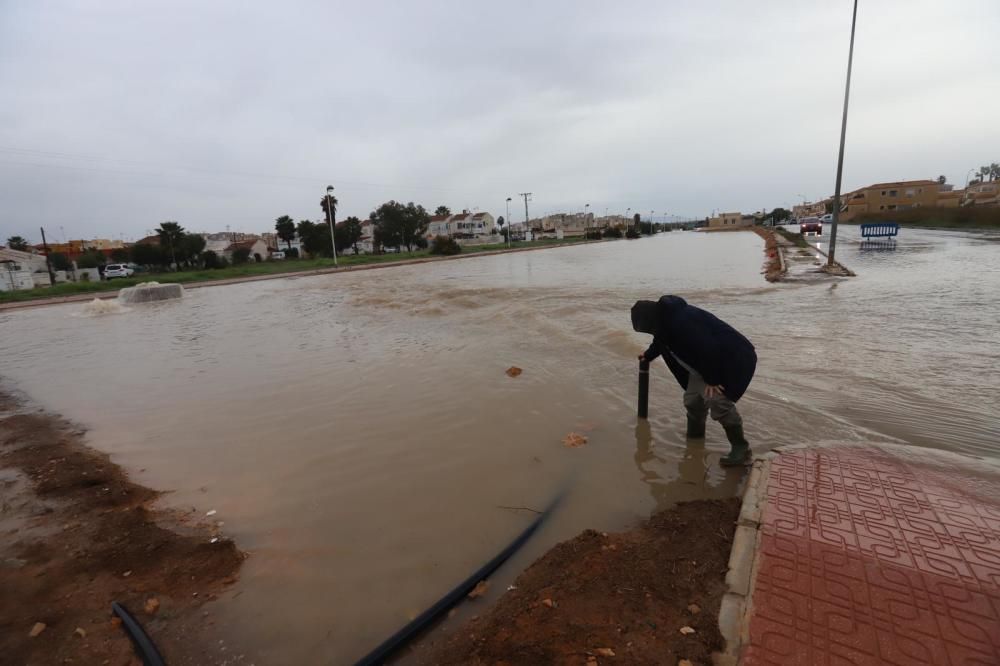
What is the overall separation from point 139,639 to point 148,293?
91.0ft

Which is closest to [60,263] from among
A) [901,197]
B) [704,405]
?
[704,405]

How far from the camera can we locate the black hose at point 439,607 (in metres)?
2.47

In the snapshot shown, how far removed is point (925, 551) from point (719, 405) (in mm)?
1606

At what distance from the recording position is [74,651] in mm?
2605

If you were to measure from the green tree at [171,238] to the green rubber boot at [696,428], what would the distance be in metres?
65.0

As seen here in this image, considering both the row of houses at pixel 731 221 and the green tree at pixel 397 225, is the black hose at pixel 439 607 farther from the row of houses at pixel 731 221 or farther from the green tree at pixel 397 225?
the row of houses at pixel 731 221

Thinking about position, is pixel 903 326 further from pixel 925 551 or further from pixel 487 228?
pixel 487 228

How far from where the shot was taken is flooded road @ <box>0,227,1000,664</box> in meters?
3.35

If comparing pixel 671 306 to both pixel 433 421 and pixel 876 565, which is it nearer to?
pixel 876 565

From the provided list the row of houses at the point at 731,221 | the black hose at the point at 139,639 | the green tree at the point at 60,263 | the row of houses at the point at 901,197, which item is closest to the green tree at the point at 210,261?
the green tree at the point at 60,263

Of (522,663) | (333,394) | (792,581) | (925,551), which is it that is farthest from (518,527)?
(333,394)

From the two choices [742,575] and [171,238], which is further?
[171,238]

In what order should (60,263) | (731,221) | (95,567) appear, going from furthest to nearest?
(731,221) → (60,263) → (95,567)

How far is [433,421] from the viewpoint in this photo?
6.00m
